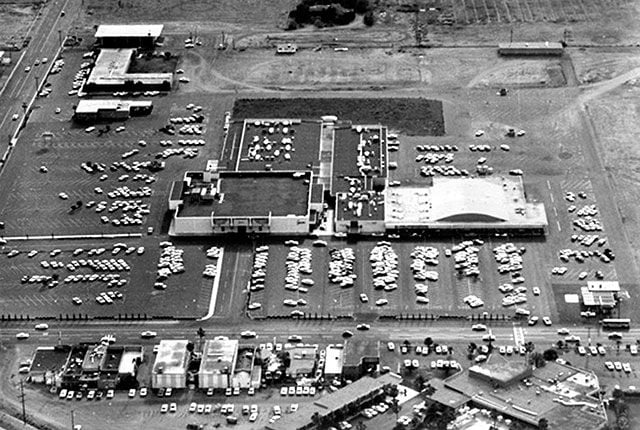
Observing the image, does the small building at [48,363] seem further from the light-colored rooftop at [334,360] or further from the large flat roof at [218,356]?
the light-colored rooftop at [334,360]

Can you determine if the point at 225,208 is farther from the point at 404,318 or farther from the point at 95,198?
the point at 404,318

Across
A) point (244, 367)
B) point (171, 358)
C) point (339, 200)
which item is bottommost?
point (244, 367)

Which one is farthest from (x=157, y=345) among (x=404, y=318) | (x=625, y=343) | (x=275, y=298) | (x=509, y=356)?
(x=625, y=343)

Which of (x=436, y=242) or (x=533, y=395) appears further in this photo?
(x=436, y=242)

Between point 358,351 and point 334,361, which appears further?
point 358,351

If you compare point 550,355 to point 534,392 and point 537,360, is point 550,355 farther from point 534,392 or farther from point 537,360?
point 534,392

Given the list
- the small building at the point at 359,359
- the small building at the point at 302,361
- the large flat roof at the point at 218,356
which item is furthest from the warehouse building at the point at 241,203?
the small building at the point at 359,359

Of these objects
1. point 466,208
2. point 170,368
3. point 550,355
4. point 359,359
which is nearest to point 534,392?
point 550,355
